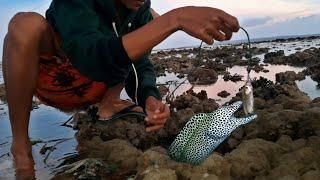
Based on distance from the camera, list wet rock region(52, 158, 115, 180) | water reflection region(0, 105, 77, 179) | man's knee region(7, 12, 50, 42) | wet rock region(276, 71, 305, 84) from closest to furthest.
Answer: wet rock region(52, 158, 115, 180) → man's knee region(7, 12, 50, 42) → water reflection region(0, 105, 77, 179) → wet rock region(276, 71, 305, 84)

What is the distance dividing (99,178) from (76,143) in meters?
1.36

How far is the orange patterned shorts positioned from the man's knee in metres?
0.35

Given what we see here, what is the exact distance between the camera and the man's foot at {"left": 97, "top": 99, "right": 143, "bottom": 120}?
4.39m

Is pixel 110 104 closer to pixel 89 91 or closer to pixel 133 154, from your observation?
pixel 89 91

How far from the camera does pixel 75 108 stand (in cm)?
450

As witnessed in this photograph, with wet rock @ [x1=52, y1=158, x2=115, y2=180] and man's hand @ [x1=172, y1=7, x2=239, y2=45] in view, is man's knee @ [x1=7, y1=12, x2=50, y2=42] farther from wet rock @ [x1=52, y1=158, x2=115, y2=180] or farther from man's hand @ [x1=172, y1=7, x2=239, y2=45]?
man's hand @ [x1=172, y1=7, x2=239, y2=45]

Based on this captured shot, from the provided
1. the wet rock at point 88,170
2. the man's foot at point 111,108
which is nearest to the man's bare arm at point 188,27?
the wet rock at point 88,170

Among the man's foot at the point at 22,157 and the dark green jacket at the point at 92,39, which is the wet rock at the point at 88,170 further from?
the dark green jacket at the point at 92,39

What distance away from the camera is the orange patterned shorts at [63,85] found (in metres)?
3.77

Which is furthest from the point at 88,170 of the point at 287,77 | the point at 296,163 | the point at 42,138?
the point at 287,77

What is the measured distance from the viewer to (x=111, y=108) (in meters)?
4.39

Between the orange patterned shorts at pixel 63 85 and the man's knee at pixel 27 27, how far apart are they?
35cm

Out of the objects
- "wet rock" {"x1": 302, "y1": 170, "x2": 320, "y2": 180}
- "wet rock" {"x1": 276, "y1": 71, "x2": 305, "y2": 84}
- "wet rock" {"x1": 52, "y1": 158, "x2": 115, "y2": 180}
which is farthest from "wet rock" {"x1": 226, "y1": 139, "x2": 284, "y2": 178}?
"wet rock" {"x1": 276, "y1": 71, "x2": 305, "y2": 84}

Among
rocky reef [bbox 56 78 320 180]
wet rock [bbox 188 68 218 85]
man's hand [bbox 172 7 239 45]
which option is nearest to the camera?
man's hand [bbox 172 7 239 45]
